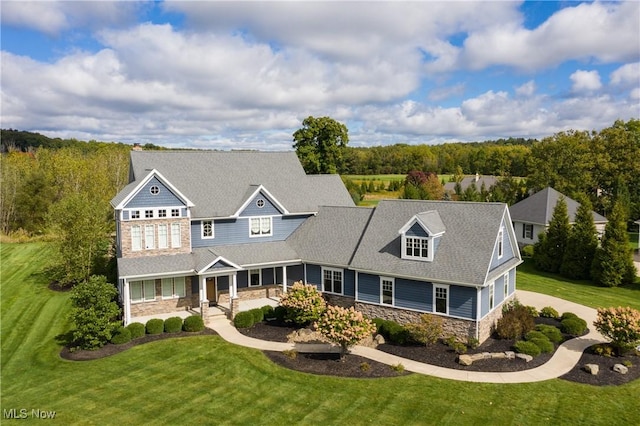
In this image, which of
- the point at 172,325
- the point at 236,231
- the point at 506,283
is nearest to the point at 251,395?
the point at 172,325

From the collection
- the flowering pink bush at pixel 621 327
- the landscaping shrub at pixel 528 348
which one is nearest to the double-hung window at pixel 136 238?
the landscaping shrub at pixel 528 348

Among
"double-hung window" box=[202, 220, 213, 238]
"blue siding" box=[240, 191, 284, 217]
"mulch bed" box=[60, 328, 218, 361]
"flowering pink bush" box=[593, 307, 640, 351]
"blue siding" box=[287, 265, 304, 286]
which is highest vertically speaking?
"blue siding" box=[240, 191, 284, 217]

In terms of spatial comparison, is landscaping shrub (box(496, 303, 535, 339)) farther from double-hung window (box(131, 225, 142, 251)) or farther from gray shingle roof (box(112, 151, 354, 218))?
double-hung window (box(131, 225, 142, 251))

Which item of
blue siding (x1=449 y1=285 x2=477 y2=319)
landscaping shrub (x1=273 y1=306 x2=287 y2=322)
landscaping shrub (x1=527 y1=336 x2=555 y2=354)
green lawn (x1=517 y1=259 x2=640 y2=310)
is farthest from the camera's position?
green lawn (x1=517 y1=259 x2=640 y2=310)

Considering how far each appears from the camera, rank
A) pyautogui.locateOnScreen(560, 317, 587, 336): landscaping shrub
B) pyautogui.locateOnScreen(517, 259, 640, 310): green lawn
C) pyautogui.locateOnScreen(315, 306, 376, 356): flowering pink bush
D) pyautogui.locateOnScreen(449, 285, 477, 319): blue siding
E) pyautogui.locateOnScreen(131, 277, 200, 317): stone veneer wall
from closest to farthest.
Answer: pyautogui.locateOnScreen(315, 306, 376, 356): flowering pink bush, pyautogui.locateOnScreen(449, 285, 477, 319): blue siding, pyautogui.locateOnScreen(560, 317, 587, 336): landscaping shrub, pyautogui.locateOnScreen(131, 277, 200, 317): stone veneer wall, pyautogui.locateOnScreen(517, 259, 640, 310): green lawn

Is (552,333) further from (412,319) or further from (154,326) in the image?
(154,326)

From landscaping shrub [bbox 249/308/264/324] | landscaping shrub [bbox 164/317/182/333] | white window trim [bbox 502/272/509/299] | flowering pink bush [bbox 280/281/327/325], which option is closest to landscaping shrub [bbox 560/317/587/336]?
white window trim [bbox 502/272/509/299]

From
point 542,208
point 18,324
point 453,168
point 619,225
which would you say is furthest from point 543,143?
point 453,168
